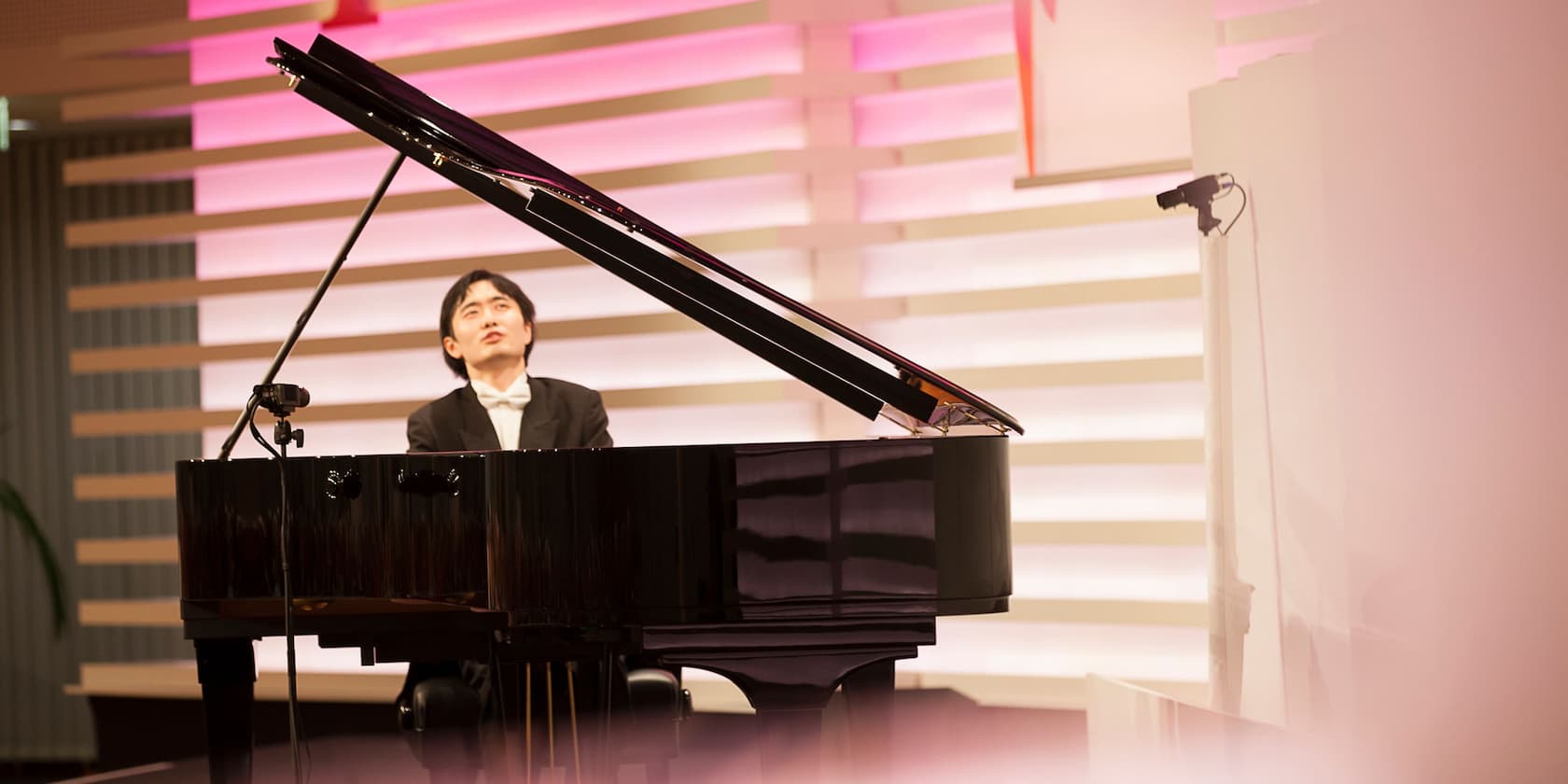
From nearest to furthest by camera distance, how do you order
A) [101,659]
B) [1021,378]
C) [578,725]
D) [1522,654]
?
[1522,654], [578,725], [1021,378], [101,659]

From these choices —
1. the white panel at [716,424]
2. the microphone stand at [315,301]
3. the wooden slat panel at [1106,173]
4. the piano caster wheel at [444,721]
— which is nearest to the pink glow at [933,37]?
the wooden slat panel at [1106,173]

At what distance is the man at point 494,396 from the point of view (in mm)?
3377

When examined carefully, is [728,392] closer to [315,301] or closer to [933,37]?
[933,37]

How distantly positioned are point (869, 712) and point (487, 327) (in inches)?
60.1

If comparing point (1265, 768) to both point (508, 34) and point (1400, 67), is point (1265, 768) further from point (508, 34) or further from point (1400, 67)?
point (508, 34)

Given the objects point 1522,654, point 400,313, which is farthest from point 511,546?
point 400,313

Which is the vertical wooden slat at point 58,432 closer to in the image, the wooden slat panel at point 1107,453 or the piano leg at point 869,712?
the wooden slat panel at point 1107,453

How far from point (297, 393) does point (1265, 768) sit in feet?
6.00

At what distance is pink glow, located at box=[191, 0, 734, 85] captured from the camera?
13.4 ft

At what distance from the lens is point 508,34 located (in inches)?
165

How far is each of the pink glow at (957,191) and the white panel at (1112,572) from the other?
871 mm

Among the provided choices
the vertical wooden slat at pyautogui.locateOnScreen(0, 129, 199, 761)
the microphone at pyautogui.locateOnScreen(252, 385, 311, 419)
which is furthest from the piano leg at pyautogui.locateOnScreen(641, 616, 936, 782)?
the vertical wooden slat at pyautogui.locateOnScreen(0, 129, 199, 761)

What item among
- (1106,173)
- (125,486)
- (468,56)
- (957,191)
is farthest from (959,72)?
(125,486)

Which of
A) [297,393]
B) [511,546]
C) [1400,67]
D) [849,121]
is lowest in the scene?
[511,546]
